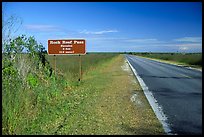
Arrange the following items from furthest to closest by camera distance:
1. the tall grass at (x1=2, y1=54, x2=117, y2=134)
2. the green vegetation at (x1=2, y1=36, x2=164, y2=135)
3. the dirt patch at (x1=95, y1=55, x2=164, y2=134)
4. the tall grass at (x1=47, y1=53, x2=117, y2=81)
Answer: the tall grass at (x1=47, y1=53, x2=117, y2=81)
the dirt patch at (x1=95, y1=55, x2=164, y2=134)
the green vegetation at (x1=2, y1=36, x2=164, y2=135)
the tall grass at (x1=2, y1=54, x2=117, y2=134)

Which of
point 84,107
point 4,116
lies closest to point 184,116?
point 84,107

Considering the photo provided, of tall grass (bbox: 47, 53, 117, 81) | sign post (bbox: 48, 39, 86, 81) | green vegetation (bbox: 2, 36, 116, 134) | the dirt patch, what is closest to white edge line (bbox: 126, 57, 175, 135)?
the dirt patch

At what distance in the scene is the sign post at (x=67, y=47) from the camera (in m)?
18.0

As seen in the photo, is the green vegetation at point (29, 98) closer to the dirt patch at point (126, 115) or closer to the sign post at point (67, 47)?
the dirt patch at point (126, 115)

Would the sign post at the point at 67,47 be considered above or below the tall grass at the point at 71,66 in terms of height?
above

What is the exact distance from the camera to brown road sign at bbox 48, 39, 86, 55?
18.0 meters

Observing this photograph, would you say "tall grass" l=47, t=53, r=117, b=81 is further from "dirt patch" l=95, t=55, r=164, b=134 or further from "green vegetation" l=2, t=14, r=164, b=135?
"dirt patch" l=95, t=55, r=164, b=134

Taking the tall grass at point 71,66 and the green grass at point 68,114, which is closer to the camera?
the green grass at point 68,114

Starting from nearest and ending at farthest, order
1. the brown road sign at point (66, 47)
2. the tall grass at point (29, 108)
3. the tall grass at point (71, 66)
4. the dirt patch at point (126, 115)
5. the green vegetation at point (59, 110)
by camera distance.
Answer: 1. the tall grass at point (29, 108)
2. the green vegetation at point (59, 110)
3. the dirt patch at point (126, 115)
4. the brown road sign at point (66, 47)
5. the tall grass at point (71, 66)

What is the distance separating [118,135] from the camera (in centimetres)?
661

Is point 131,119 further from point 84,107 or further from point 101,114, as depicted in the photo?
point 84,107

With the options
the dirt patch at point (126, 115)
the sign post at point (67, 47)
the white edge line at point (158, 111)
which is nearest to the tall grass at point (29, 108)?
the dirt patch at point (126, 115)

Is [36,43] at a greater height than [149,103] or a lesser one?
greater

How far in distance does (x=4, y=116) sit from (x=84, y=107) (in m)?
3.14
